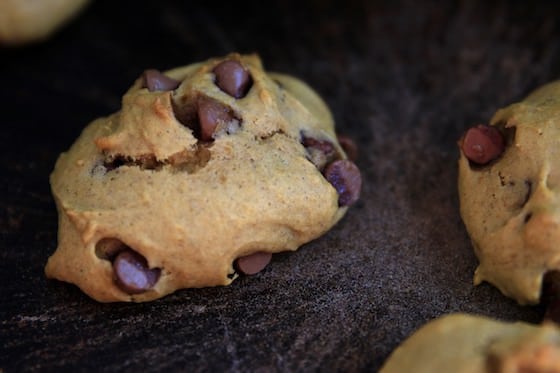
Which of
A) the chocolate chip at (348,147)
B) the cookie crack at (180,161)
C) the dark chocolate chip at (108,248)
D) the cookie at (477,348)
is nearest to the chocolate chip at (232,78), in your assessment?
the cookie crack at (180,161)

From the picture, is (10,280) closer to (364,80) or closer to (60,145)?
(60,145)

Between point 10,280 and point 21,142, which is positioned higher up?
point 21,142

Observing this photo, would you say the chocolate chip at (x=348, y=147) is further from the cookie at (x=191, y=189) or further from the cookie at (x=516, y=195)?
the cookie at (x=516, y=195)

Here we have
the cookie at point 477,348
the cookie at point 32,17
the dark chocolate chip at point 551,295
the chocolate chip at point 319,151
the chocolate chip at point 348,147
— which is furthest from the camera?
the cookie at point 32,17

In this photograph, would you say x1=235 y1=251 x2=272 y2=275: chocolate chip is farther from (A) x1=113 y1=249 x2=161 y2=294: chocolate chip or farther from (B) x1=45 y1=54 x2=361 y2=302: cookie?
(A) x1=113 y1=249 x2=161 y2=294: chocolate chip

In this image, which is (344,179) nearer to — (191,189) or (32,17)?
(191,189)

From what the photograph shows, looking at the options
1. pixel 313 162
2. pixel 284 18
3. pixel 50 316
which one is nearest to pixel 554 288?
pixel 313 162
